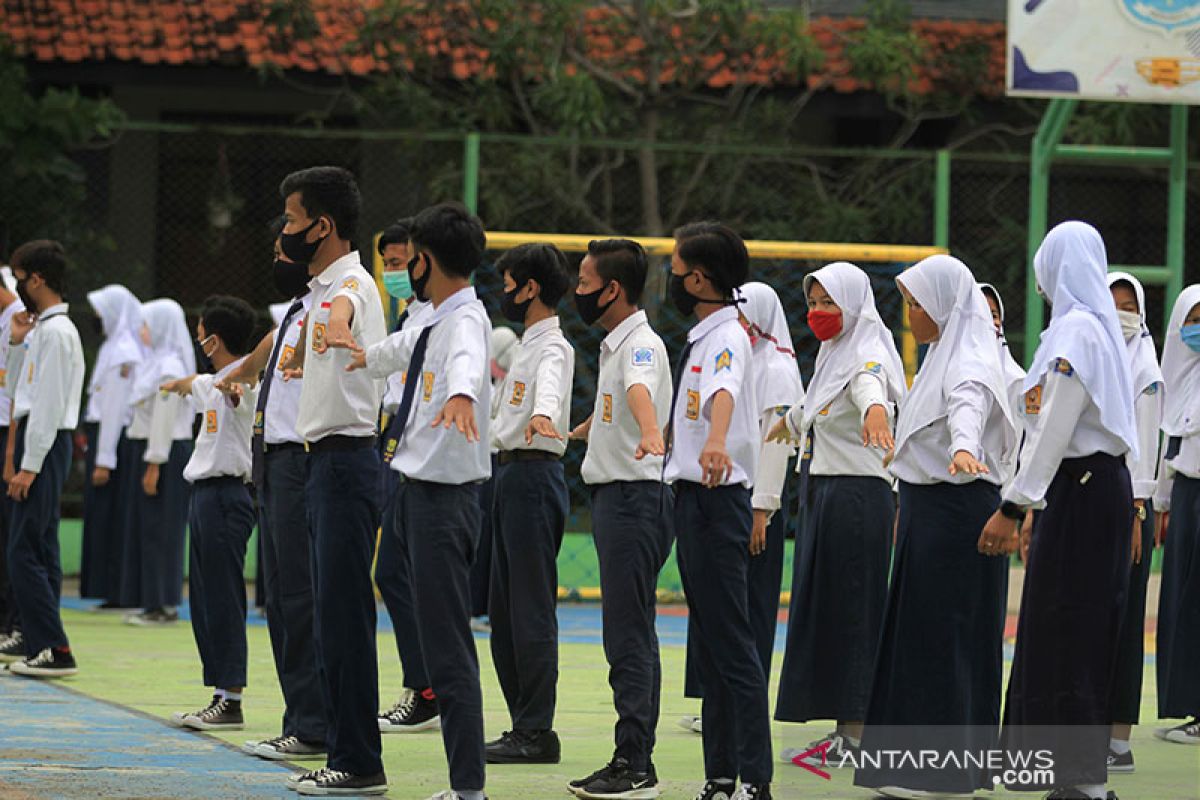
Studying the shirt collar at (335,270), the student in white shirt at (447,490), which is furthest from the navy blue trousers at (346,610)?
the shirt collar at (335,270)

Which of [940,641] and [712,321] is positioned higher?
[712,321]

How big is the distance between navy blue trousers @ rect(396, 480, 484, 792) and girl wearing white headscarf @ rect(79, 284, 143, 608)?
23.0 ft

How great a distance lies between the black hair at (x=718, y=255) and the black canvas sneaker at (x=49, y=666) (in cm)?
428

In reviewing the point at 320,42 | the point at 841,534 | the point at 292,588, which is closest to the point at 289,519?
the point at 292,588

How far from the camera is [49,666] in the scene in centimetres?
979

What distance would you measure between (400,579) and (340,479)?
1.21 m

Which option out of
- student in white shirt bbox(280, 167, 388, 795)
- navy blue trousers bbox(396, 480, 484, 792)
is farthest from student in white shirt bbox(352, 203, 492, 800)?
student in white shirt bbox(280, 167, 388, 795)

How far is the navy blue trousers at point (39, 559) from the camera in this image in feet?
31.7

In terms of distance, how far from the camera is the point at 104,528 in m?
13.4

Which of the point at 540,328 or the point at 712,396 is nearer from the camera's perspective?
the point at 712,396

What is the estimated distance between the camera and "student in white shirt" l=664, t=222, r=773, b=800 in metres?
6.47

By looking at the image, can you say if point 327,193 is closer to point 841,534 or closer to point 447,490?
point 447,490

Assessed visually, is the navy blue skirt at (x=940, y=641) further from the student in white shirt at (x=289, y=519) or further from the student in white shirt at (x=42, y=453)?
the student in white shirt at (x=42, y=453)

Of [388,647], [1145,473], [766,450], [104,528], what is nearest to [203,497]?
[766,450]
